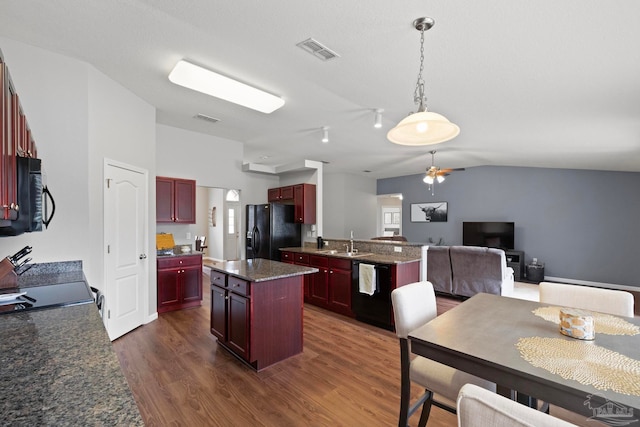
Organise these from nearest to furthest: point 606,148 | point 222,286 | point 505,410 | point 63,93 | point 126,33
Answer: point 505,410 < point 126,33 < point 63,93 < point 222,286 < point 606,148

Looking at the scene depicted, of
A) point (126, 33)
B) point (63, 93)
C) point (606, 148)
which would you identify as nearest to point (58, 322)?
point (126, 33)

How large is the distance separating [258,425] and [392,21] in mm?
2759

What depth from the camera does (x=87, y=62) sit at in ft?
9.19

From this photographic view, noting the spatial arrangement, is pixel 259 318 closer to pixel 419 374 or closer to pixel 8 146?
pixel 419 374

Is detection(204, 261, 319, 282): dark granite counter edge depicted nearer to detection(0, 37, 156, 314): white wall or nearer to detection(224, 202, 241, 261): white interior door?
detection(0, 37, 156, 314): white wall

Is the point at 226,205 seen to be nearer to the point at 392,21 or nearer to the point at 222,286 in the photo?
the point at 222,286

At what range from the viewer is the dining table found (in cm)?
98

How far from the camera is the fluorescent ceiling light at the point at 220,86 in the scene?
8.79ft

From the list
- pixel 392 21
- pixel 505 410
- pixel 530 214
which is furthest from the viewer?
pixel 530 214

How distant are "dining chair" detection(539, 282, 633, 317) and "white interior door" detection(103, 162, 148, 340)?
3992 mm

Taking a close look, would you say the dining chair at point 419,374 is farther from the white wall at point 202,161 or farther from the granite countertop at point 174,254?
the white wall at point 202,161

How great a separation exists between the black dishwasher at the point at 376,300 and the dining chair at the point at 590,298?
68.0 inches

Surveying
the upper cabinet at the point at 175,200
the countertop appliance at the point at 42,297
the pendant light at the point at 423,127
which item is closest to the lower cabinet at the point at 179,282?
the upper cabinet at the point at 175,200

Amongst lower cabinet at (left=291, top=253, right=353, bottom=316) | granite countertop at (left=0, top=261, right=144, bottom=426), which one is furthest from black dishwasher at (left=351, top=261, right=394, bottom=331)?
granite countertop at (left=0, top=261, right=144, bottom=426)
